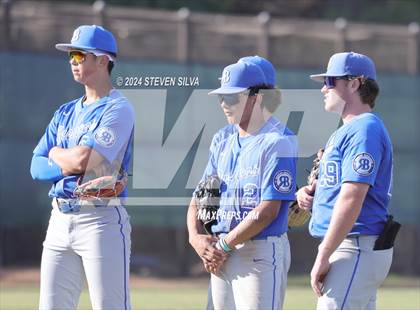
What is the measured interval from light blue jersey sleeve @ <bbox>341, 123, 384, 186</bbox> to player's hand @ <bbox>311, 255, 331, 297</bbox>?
389 millimetres

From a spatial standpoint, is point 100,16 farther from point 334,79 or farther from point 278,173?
point 334,79

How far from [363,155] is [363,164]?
5 centimetres

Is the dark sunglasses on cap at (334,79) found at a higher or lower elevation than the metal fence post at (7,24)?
lower

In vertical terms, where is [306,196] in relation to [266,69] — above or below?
below

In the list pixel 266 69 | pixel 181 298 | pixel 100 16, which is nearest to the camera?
pixel 266 69

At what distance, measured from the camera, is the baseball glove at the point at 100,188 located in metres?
5.40

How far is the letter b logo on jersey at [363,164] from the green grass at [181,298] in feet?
16.9

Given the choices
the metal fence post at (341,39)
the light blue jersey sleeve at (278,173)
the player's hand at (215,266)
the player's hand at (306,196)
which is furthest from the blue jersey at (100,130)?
the metal fence post at (341,39)

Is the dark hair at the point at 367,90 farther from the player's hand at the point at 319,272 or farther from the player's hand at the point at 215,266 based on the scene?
the player's hand at the point at 215,266

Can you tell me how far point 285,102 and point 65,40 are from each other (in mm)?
5398

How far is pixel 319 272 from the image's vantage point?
4.65 meters

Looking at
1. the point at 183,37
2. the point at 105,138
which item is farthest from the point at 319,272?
the point at 183,37

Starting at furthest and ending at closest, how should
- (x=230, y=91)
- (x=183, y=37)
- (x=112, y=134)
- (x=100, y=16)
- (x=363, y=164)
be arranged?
(x=183, y=37), (x=100, y=16), (x=112, y=134), (x=230, y=91), (x=363, y=164)

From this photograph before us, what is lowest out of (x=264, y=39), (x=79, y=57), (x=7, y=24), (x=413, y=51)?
(x=79, y=57)
